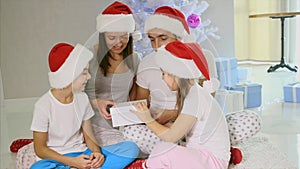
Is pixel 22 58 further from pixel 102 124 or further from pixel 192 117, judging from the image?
pixel 192 117

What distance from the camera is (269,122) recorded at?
228cm

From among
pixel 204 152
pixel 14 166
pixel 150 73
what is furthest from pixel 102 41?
pixel 14 166

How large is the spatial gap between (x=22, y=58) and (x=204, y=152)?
6.49ft

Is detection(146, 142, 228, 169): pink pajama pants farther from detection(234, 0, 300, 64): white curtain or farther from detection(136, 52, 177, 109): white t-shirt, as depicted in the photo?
detection(234, 0, 300, 64): white curtain

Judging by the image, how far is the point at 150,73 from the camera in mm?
1435

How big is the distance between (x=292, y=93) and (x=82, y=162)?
72.6 inches

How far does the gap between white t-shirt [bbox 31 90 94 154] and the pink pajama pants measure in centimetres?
28

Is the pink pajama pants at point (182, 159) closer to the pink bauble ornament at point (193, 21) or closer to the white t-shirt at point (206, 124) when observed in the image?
the white t-shirt at point (206, 124)

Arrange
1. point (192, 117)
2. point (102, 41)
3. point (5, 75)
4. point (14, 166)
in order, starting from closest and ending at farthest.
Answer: point (192, 117), point (102, 41), point (14, 166), point (5, 75)

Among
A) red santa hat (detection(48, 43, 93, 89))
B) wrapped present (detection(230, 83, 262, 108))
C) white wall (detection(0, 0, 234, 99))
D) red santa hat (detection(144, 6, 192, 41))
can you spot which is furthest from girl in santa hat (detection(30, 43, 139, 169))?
white wall (detection(0, 0, 234, 99))

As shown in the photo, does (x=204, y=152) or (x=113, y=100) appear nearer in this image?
(x=204, y=152)

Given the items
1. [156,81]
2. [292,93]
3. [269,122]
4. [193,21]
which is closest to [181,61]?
[156,81]

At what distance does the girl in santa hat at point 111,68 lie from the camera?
1406 mm

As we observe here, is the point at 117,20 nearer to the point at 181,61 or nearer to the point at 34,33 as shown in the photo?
the point at 181,61
